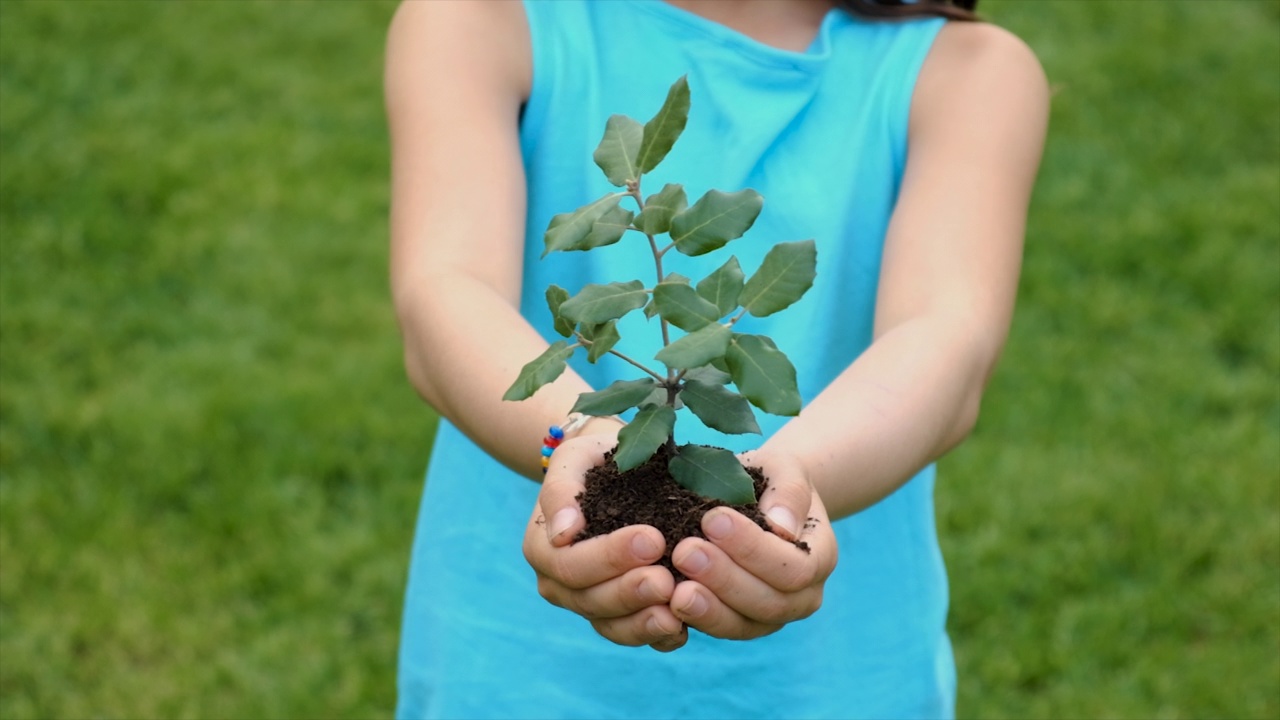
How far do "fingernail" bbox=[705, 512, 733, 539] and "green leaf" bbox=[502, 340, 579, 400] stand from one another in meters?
0.22

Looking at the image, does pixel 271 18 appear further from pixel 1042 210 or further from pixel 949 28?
pixel 949 28

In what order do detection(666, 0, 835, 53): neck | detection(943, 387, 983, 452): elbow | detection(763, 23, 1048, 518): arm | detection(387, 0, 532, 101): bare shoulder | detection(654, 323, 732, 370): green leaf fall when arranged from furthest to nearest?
detection(666, 0, 835, 53): neck → detection(387, 0, 532, 101): bare shoulder → detection(943, 387, 983, 452): elbow → detection(763, 23, 1048, 518): arm → detection(654, 323, 732, 370): green leaf

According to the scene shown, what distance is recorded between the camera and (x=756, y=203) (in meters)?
1.38

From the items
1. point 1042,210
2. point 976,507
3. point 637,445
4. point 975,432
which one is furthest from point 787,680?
point 1042,210

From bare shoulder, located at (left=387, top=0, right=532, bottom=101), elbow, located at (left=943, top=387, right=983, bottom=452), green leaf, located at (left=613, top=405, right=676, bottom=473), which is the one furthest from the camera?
bare shoulder, located at (left=387, top=0, right=532, bottom=101)

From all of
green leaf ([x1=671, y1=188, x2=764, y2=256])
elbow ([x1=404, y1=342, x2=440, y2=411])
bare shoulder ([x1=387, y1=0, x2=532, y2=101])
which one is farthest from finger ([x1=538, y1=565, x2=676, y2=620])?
bare shoulder ([x1=387, y1=0, x2=532, y2=101])

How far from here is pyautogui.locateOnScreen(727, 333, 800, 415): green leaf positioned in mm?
1332

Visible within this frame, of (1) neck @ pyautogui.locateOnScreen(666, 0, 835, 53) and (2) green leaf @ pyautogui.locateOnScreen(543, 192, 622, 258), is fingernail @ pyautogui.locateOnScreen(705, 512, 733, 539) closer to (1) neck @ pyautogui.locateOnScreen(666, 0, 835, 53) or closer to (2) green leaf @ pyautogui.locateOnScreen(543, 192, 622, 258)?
(2) green leaf @ pyautogui.locateOnScreen(543, 192, 622, 258)

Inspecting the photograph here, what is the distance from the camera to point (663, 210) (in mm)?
1382

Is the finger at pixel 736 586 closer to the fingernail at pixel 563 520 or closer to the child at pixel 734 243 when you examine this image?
the fingernail at pixel 563 520

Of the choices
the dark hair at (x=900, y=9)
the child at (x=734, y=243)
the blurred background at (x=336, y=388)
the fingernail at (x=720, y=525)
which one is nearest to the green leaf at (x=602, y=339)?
the fingernail at (x=720, y=525)

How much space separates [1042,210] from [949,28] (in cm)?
327

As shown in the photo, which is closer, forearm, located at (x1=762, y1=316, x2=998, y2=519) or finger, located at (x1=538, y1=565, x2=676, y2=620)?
finger, located at (x1=538, y1=565, x2=676, y2=620)

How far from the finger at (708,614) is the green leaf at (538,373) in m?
0.25
